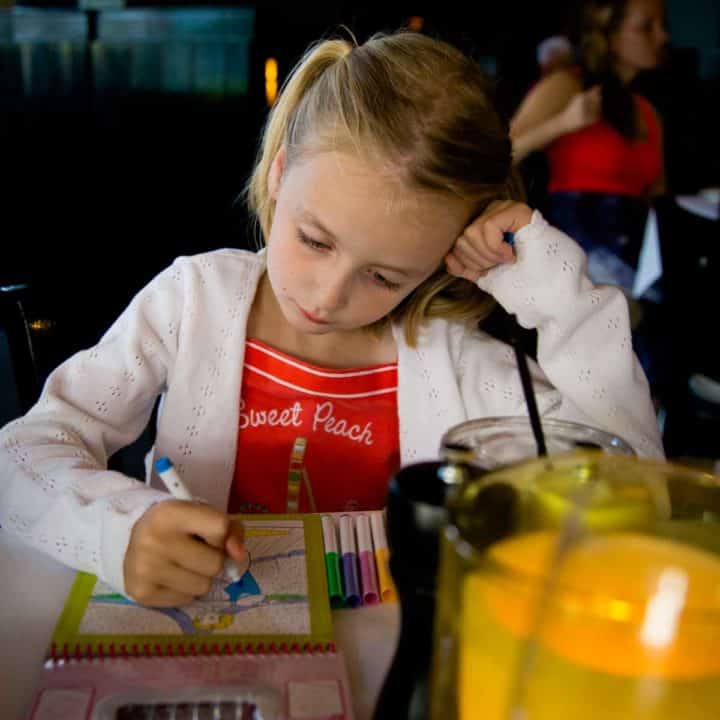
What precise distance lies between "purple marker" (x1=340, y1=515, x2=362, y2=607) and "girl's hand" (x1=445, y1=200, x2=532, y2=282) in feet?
1.31

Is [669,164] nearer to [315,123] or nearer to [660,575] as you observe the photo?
[315,123]

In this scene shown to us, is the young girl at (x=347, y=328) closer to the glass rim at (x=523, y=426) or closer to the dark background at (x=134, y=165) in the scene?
the glass rim at (x=523, y=426)

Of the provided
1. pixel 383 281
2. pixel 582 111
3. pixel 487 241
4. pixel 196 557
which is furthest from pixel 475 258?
pixel 582 111

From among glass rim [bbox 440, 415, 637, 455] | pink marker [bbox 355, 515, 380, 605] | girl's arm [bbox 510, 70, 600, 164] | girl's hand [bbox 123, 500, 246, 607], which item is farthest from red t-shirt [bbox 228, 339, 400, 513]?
girl's arm [bbox 510, 70, 600, 164]

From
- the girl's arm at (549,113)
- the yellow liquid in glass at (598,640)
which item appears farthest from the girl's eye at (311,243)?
the girl's arm at (549,113)

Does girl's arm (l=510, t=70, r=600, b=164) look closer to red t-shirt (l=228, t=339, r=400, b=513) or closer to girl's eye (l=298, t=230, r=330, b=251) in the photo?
red t-shirt (l=228, t=339, r=400, b=513)

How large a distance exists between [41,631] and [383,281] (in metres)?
0.51

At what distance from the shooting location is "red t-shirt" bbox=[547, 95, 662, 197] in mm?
2836

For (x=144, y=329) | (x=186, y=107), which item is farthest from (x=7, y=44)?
(x=144, y=329)

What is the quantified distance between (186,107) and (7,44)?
75 cm

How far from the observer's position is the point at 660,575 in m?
0.40

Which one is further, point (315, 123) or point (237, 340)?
point (237, 340)

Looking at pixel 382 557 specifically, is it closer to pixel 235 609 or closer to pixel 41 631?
pixel 235 609

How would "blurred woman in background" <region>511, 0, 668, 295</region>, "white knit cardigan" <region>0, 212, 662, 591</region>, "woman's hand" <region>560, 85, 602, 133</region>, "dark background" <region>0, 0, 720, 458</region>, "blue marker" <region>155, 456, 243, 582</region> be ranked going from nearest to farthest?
"blue marker" <region>155, 456, 243, 582</region> < "white knit cardigan" <region>0, 212, 662, 591</region> < "woman's hand" <region>560, 85, 602, 133</region> < "blurred woman in background" <region>511, 0, 668, 295</region> < "dark background" <region>0, 0, 720, 458</region>
